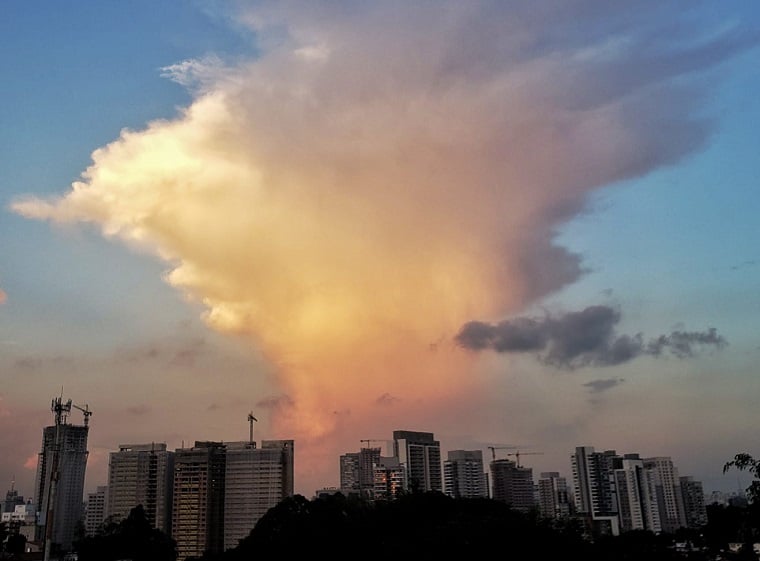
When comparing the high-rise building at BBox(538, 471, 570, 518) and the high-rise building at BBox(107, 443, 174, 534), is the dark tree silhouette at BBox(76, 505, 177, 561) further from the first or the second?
the high-rise building at BBox(538, 471, 570, 518)

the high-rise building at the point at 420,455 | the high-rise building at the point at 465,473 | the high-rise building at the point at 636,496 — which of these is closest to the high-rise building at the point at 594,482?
the high-rise building at the point at 636,496

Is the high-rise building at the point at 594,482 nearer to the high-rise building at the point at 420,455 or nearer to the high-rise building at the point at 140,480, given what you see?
the high-rise building at the point at 420,455

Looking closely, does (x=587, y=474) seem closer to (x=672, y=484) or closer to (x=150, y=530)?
(x=672, y=484)

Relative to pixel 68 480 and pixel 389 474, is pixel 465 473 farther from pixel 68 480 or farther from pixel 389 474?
pixel 68 480

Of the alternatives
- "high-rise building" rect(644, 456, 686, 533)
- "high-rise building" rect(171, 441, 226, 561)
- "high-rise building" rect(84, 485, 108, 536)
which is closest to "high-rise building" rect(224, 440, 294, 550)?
"high-rise building" rect(171, 441, 226, 561)

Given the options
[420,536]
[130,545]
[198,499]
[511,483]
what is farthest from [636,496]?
[420,536]

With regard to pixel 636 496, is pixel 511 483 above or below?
above
